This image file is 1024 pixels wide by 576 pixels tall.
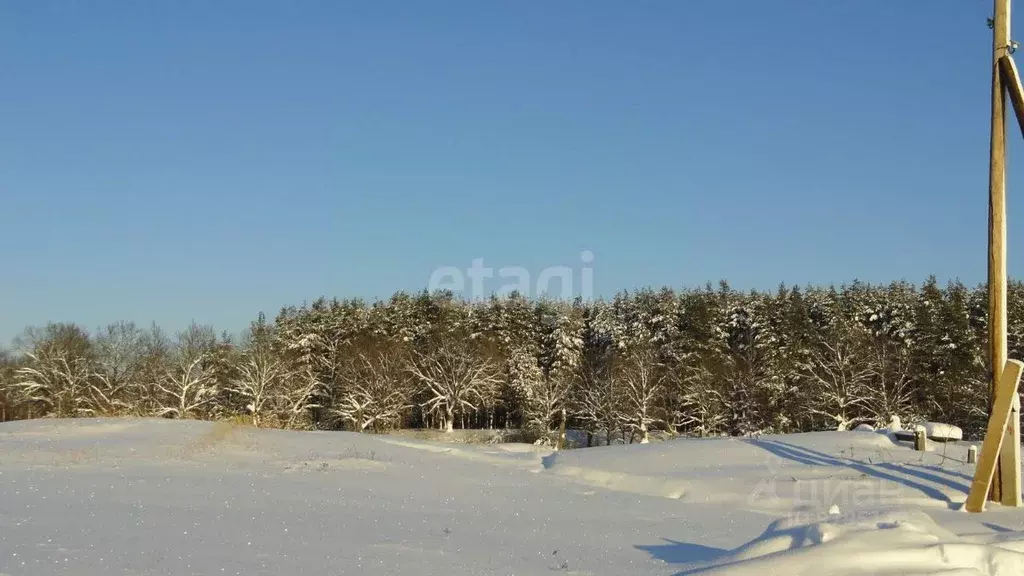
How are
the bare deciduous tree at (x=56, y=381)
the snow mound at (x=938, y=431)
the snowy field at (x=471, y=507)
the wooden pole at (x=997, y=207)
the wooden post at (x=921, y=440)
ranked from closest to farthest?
the snowy field at (x=471, y=507) < the wooden pole at (x=997, y=207) < the wooden post at (x=921, y=440) < the snow mound at (x=938, y=431) < the bare deciduous tree at (x=56, y=381)

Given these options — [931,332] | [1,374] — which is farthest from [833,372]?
[1,374]

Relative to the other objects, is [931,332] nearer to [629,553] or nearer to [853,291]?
[853,291]

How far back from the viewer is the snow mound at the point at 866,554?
5.54m

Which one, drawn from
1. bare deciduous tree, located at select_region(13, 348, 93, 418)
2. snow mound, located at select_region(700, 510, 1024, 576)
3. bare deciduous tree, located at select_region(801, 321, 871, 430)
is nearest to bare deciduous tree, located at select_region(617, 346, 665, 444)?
bare deciduous tree, located at select_region(801, 321, 871, 430)

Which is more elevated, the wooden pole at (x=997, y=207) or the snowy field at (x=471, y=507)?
the wooden pole at (x=997, y=207)

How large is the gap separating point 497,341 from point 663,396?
14494 mm

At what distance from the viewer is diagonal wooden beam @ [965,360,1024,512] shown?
34.9ft

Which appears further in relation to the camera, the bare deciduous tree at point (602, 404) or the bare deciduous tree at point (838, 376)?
the bare deciduous tree at point (602, 404)

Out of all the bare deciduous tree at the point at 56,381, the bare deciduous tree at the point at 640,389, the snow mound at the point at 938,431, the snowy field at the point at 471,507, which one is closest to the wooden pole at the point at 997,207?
the snowy field at the point at 471,507

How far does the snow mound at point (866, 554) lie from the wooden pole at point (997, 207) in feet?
19.1

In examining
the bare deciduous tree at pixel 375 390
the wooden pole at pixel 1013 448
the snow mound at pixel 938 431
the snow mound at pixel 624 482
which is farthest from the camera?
the bare deciduous tree at pixel 375 390

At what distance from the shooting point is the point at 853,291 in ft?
189

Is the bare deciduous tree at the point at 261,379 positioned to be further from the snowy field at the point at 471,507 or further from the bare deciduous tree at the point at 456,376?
the snowy field at the point at 471,507

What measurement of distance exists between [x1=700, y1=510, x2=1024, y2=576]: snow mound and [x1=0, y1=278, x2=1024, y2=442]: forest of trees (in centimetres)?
3874
